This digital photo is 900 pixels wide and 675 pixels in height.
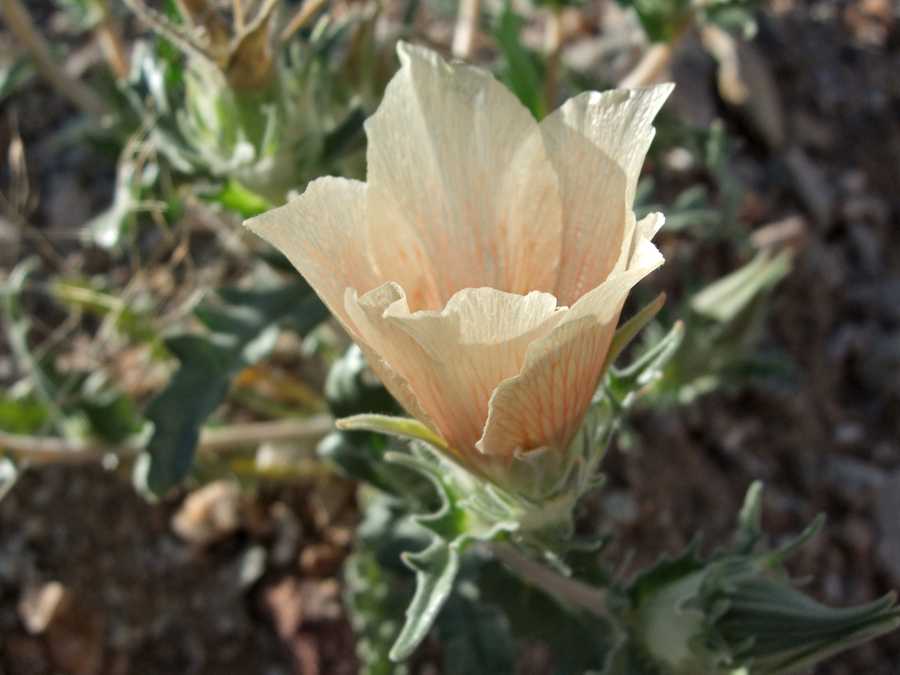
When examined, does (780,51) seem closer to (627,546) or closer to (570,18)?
(570,18)

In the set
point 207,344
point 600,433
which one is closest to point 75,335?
point 207,344

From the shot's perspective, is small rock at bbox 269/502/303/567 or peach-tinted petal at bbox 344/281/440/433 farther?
small rock at bbox 269/502/303/567

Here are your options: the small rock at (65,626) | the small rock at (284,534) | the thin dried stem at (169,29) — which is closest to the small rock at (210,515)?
the small rock at (284,534)

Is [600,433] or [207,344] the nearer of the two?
[600,433]

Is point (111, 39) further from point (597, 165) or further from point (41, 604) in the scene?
point (597, 165)

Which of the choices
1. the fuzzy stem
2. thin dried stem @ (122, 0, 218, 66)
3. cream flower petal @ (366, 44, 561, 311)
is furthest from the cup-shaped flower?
the fuzzy stem

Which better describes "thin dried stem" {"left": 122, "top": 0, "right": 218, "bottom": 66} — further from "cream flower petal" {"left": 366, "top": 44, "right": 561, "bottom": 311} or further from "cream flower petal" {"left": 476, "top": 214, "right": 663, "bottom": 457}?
"cream flower petal" {"left": 476, "top": 214, "right": 663, "bottom": 457}
